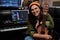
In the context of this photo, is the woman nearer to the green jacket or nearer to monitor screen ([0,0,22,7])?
the green jacket

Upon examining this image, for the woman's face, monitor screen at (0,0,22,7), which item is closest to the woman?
the woman's face

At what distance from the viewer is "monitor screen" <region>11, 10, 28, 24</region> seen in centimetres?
120

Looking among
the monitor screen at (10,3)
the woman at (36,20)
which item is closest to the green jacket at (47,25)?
the woman at (36,20)

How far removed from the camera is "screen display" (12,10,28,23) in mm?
1199

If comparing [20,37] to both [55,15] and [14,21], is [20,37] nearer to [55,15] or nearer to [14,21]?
[14,21]

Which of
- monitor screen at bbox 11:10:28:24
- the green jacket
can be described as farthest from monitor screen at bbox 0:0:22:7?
the green jacket


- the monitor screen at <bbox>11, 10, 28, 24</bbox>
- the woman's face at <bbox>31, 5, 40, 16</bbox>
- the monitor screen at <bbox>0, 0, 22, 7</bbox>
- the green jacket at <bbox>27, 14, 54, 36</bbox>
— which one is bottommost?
the green jacket at <bbox>27, 14, 54, 36</bbox>

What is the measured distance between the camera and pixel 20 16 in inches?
47.8

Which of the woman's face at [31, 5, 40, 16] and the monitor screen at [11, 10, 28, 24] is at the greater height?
the woman's face at [31, 5, 40, 16]

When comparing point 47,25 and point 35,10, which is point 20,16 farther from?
point 47,25

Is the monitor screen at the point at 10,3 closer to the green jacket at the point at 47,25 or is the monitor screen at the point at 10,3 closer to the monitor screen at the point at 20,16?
the monitor screen at the point at 20,16

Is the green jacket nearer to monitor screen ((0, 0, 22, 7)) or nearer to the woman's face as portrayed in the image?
the woman's face

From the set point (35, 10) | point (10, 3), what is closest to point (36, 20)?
point (35, 10)

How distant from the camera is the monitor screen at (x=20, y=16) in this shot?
1.20 metres
